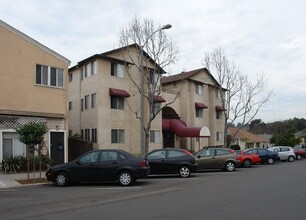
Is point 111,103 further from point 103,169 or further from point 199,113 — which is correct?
point 103,169

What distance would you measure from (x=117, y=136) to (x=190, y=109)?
1306 centimetres

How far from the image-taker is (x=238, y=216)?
8.49 m

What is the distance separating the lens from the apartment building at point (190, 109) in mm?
39656

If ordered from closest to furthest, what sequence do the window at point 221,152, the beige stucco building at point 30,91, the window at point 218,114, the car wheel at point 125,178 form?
the car wheel at point 125,178 → the beige stucco building at point 30,91 → the window at point 221,152 → the window at point 218,114

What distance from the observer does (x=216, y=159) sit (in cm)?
2266

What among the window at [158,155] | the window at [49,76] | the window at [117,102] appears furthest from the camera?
the window at [117,102]

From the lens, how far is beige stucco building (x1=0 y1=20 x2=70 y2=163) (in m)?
22.1

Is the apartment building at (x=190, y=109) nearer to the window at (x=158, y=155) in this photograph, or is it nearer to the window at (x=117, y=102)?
the window at (x=117, y=102)

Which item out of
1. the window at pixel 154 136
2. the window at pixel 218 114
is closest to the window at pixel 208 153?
the window at pixel 154 136

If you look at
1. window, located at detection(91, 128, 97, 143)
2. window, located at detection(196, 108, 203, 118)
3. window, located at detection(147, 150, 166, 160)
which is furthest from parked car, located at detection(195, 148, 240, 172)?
window, located at detection(196, 108, 203, 118)

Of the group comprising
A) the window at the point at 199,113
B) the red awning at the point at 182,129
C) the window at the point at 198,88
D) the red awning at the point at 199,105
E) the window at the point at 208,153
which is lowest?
the window at the point at 208,153

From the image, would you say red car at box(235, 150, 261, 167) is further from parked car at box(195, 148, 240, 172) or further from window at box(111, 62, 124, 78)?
window at box(111, 62, 124, 78)

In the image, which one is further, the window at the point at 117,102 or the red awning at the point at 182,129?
the red awning at the point at 182,129

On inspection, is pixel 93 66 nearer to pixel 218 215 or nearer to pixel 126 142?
pixel 126 142
